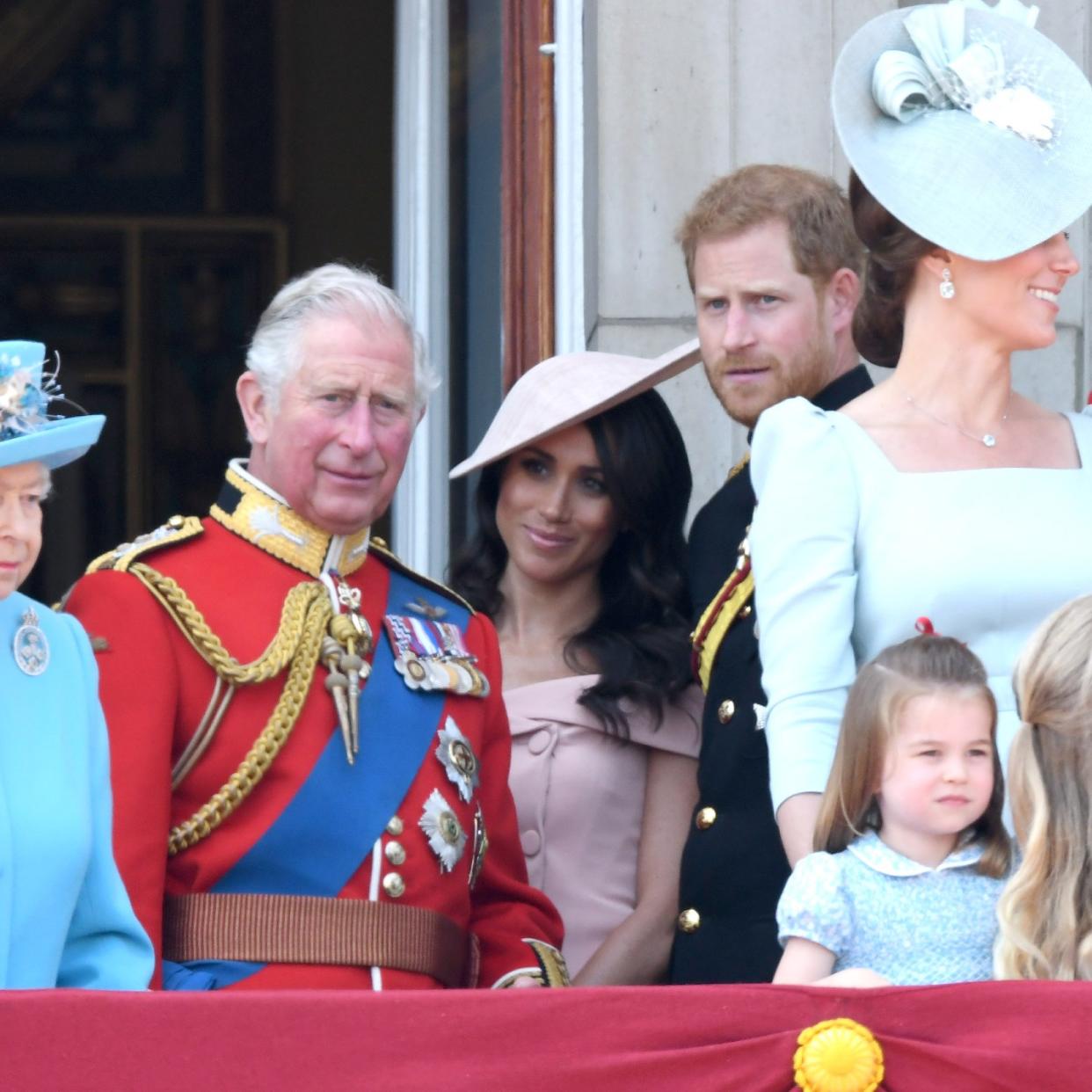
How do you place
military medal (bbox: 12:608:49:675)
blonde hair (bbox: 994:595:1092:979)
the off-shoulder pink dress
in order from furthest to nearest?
1. the off-shoulder pink dress
2. military medal (bbox: 12:608:49:675)
3. blonde hair (bbox: 994:595:1092:979)

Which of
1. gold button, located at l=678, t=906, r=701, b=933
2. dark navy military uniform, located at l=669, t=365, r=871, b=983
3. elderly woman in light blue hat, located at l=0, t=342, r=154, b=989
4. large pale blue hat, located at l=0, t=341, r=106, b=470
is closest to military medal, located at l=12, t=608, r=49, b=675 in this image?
elderly woman in light blue hat, located at l=0, t=342, r=154, b=989

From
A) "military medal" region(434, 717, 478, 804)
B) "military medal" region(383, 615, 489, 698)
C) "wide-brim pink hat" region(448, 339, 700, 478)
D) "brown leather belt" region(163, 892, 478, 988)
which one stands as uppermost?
"wide-brim pink hat" region(448, 339, 700, 478)

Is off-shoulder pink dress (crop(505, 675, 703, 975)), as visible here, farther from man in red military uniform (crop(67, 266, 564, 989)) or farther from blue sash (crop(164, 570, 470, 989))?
blue sash (crop(164, 570, 470, 989))

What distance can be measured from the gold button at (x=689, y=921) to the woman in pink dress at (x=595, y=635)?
24 cm

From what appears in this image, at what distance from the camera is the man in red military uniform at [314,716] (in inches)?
127

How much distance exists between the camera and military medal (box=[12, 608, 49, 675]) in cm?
283

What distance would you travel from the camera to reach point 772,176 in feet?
13.1

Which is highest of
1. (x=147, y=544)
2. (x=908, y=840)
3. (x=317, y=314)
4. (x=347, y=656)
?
(x=317, y=314)

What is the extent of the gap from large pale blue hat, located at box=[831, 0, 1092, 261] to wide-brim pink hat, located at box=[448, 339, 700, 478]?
2.82 ft

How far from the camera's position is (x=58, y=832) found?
2.75m

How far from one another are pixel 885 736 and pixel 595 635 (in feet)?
3.95

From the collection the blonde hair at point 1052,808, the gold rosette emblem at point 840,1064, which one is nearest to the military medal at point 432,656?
the blonde hair at point 1052,808

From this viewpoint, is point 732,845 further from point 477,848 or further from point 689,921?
point 477,848

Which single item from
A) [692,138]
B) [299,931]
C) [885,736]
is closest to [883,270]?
[885,736]
